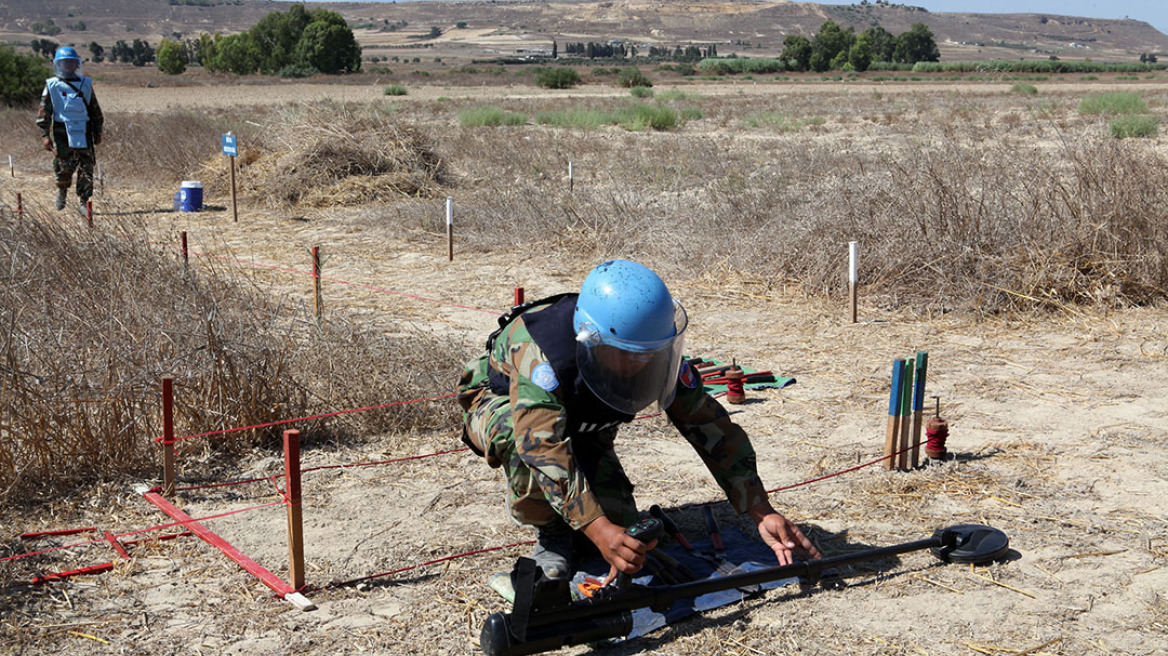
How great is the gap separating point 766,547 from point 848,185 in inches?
246

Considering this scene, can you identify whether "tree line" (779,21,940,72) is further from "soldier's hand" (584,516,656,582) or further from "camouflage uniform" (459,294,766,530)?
"soldier's hand" (584,516,656,582)

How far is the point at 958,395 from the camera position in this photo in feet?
19.9

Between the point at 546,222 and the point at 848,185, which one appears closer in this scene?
the point at 848,185

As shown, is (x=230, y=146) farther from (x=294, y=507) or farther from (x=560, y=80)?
(x=560, y=80)

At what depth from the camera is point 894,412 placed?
4.75 m

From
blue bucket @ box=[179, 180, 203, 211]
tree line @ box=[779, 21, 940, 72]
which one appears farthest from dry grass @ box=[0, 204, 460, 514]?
tree line @ box=[779, 21, 940, 72]

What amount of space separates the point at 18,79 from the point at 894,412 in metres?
25.0

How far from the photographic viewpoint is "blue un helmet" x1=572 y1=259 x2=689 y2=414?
326 cm

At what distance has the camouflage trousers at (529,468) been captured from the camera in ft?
11.8

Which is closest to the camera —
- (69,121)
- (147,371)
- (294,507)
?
(294,507)

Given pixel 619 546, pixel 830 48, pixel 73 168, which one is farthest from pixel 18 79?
pixel 830 48

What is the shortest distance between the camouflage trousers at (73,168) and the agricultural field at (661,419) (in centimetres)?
175

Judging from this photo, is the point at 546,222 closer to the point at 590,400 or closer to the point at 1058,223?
the point at 1058,223

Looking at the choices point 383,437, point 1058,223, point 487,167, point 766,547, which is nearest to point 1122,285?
point 1058,223
